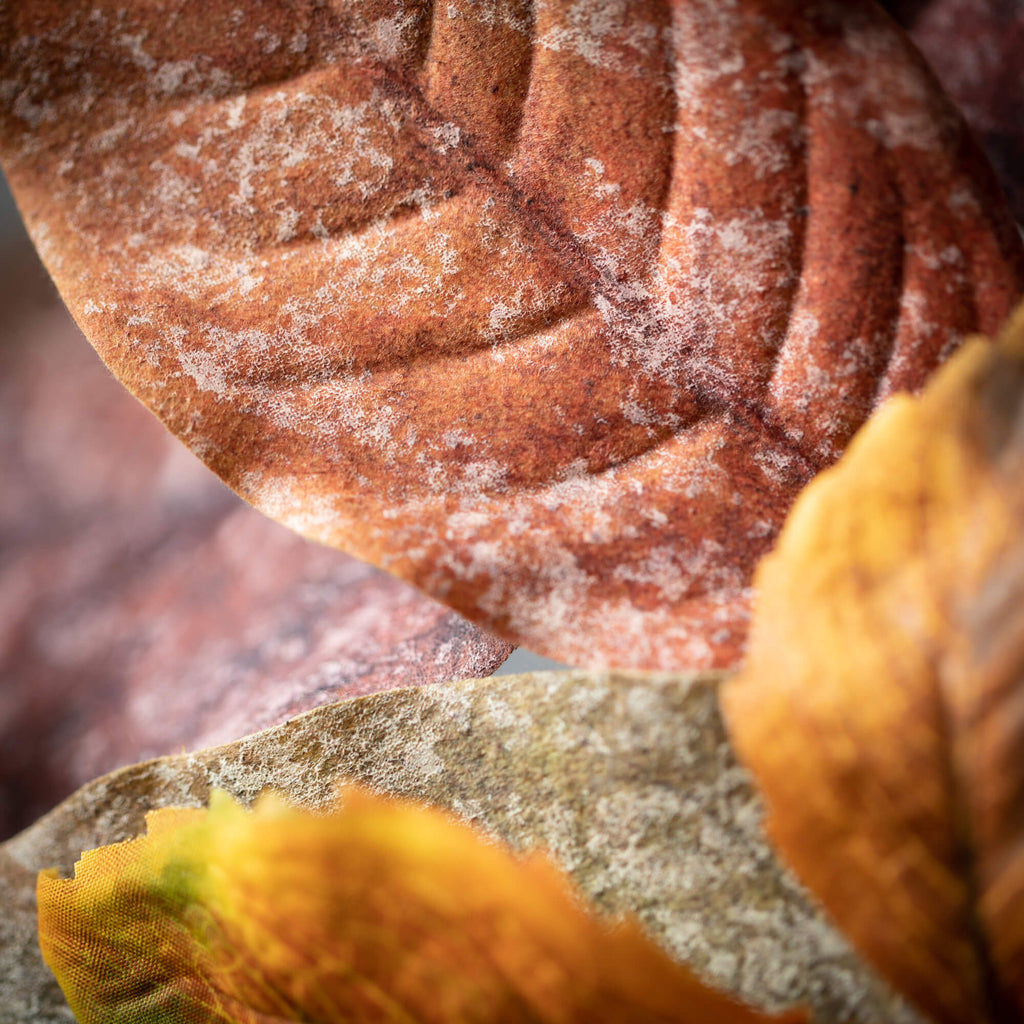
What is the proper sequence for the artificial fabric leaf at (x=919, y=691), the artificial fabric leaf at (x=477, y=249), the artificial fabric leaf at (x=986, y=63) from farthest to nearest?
the artificial fabric leaf at (x=986, y=63)
the artificial fabric leaf at (x=477, y=249)
the artificial fabric leaf at (x=919, y=691)

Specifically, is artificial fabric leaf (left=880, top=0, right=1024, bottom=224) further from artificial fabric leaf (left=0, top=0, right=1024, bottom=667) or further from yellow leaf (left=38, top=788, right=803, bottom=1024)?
yellow leaf (left=38, top=788, right=803, bottom=1024)

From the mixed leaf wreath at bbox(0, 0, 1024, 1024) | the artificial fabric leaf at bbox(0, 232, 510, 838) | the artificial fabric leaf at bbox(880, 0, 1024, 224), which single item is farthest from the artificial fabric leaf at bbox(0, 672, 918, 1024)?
the artificial fabric leaf at bbox(880, 0, 1024, 224)

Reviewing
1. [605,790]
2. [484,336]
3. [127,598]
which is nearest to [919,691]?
[605,790]

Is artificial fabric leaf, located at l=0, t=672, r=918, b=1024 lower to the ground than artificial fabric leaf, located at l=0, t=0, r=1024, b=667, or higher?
lower

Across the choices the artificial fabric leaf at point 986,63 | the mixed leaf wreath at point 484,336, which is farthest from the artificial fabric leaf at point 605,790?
the artificial fabric leaf at point 986,63

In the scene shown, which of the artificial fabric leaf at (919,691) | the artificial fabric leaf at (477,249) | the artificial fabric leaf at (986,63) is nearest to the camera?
the artificial fabric leaf at (919,691)

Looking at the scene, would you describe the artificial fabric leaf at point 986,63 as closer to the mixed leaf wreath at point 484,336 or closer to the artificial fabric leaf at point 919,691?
the mixed leaf wreath at point 484,336

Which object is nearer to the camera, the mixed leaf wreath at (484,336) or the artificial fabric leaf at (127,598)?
the mixed leaf wreath at (484,336)
